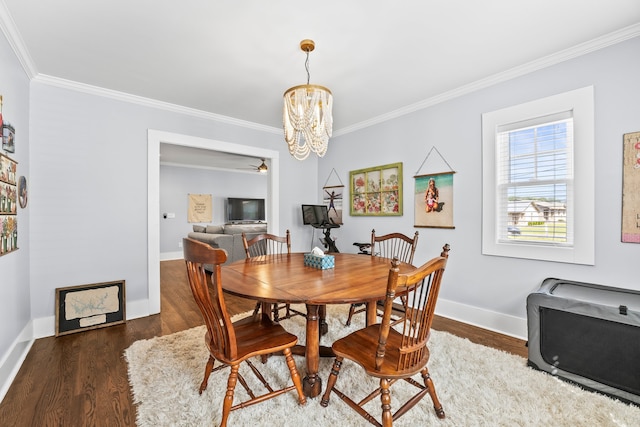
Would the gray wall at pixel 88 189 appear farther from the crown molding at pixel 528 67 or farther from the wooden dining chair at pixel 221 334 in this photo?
the crown molding at pixel 528 67

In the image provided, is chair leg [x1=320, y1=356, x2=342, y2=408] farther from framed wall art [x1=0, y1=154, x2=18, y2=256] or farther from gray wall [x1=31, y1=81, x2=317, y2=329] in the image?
gray wall [x1=31, y1=81, x2=317, y2=329]

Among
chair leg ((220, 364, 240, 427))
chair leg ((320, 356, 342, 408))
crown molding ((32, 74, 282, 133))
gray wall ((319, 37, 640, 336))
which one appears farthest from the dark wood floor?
crown molding ((32, 74, 282, 133))

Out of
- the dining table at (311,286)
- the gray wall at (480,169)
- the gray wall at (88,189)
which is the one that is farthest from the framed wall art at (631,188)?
the gray wall at (88,189)

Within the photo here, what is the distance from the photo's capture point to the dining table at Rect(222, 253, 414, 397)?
4.77 feet

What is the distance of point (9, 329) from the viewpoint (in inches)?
82.2

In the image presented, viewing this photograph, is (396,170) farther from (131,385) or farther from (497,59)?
(131,385)

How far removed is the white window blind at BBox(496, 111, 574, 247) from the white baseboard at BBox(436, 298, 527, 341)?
2.38ft

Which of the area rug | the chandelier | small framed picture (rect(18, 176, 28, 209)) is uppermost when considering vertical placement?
the chandelier

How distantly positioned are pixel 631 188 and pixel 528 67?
49.8 inches

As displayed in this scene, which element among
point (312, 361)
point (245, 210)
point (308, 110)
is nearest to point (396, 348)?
point (312, 361)

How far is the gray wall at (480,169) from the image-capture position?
214 cm

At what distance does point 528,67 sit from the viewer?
2.55m

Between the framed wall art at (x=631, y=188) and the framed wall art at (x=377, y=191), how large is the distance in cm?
194

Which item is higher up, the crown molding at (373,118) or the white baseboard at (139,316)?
the crown molding at (373,118)
